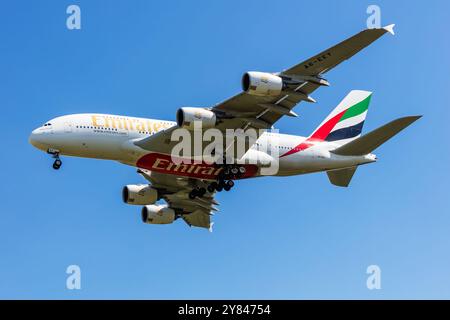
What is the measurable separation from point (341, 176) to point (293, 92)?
1124 cm

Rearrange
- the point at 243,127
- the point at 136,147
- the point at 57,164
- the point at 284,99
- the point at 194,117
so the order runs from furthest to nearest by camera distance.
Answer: the point at 136,147 < the point at 243,127 < the point at 57,164 < the point at 194,117 < the point at 284,99

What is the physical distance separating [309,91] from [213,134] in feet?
21.2

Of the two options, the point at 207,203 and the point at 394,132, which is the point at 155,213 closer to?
the point at 207,203

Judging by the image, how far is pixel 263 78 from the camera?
43.2 meters

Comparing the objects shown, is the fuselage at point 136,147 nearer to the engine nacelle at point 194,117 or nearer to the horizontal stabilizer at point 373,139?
the horizontal stabilizer at point 373,139

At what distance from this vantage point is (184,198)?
2248 inches

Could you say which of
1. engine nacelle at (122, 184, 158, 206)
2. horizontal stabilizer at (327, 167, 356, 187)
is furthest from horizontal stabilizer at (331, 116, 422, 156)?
engine nacelle at (122, 184, 158, 206)

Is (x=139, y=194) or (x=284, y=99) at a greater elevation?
(x=284, y=99)

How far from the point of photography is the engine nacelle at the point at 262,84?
142ft

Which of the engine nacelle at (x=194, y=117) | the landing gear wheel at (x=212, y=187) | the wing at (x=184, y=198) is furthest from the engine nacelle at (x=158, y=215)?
the engine nacelle at (x=194, y=117)

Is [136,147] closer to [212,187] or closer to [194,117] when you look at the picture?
[194,117]

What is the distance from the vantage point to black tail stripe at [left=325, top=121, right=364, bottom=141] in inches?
2151

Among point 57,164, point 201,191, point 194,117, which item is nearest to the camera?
point 194,117

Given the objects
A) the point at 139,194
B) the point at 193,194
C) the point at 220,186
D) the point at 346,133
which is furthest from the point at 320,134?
the point at 139,194
